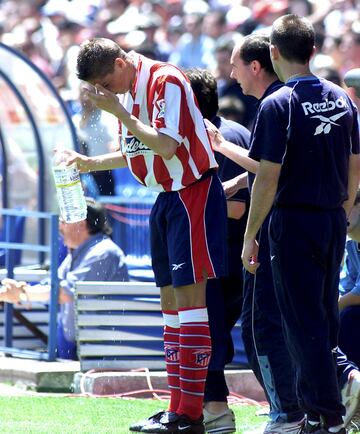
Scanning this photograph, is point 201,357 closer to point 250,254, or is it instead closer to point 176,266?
point 176,266

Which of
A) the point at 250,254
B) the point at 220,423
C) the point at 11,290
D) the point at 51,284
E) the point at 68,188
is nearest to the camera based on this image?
the point at 250,254

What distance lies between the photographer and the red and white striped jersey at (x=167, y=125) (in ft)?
19.5

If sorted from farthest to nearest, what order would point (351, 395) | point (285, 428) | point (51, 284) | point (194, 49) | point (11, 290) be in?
point (194, 49) → point (11, 290) → point (51, 284) → point (351, 395) → point (285, 428)

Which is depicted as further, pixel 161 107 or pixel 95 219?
pixel 95 219

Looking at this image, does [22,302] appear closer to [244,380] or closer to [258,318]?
[244,380]

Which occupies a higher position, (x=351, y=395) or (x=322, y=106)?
(x=322, y=106)

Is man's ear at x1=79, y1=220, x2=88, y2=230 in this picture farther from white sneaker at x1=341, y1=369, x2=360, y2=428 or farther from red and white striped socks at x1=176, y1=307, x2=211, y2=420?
white sneaker at x1=341, y1=369, x2=360, y2=428

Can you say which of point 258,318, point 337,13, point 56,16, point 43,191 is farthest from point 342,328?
point 56,16

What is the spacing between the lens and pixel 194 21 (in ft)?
54.9

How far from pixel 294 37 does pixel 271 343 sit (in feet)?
5.21

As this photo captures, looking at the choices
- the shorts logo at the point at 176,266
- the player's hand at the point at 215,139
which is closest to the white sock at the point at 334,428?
the shorts logo at the point at 176,266

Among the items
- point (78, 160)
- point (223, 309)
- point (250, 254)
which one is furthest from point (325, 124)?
point (78, 160)

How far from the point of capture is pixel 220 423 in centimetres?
648

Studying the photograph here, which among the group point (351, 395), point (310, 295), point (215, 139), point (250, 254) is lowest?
point (351, 395)
